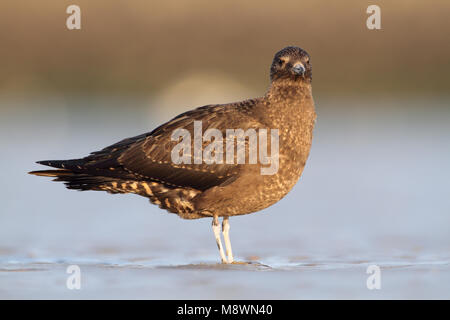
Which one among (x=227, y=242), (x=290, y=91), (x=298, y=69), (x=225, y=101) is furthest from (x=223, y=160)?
(x=225, y=101)

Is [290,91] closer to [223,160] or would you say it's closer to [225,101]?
[223,160]

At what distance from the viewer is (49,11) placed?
915 inches

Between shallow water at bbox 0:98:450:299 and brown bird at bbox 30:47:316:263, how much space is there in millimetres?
655

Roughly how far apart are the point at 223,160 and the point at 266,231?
2.13m

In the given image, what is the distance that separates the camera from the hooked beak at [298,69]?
9172 millimetres

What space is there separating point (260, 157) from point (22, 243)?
9.63 feet

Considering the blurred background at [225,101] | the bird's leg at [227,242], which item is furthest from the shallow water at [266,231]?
the bird's leg at [227,242]

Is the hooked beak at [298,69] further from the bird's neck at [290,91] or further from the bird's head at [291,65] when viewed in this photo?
the bird's neck at [290,91]

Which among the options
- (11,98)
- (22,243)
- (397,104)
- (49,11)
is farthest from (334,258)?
(49,11)

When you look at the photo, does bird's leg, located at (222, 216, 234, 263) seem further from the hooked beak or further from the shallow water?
the hooked beak

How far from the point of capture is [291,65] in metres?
9.30

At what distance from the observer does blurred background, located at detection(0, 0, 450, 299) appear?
8656 mm

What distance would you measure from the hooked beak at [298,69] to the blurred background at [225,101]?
6.01ft

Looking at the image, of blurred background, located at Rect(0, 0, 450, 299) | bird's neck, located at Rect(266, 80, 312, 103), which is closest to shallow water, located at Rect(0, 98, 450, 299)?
blurred background, located at Rect(0, 0, 450, 299)
